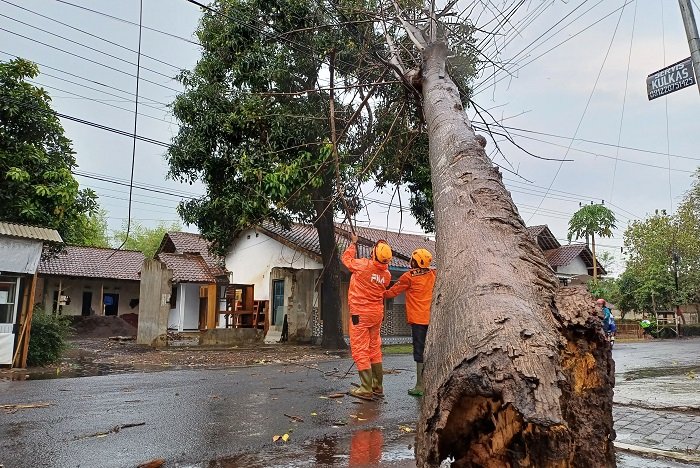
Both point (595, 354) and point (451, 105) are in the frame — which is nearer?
point (595, 354)

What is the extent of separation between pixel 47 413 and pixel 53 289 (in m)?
22.6

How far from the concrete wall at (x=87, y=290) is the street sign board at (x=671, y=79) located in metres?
24.6

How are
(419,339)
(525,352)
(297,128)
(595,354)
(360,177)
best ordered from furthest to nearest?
(297,128) < (419,339) < (360,177) < (595,354) < (525,352)

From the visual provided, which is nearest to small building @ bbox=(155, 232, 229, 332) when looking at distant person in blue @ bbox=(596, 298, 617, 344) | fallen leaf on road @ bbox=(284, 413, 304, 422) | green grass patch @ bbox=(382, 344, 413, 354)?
green grass patch @ bbox=(382, 344, 413, 354)

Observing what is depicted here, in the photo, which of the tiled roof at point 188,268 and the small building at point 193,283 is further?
the small building at point 193,283

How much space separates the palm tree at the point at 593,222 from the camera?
3416 cm

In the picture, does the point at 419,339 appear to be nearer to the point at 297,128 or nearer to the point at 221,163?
the point at 297,128

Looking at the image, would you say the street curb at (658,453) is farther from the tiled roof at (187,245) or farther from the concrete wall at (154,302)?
the tiled roof at (187,245)

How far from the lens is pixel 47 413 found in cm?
531

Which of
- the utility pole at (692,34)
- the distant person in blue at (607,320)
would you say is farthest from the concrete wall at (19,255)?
the utility pole at (692,34)

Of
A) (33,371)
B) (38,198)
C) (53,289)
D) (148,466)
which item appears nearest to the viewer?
(148,466)

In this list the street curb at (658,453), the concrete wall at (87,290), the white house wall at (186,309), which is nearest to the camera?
the street curb at (658,453)

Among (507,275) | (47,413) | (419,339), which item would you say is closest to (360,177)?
(419,339)

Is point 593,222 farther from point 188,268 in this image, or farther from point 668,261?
Result: point 188,268
